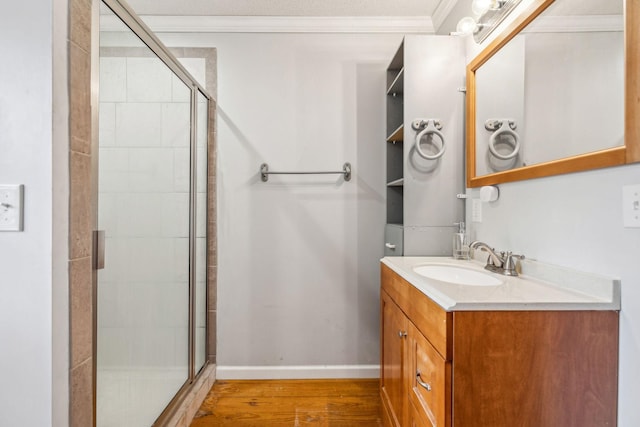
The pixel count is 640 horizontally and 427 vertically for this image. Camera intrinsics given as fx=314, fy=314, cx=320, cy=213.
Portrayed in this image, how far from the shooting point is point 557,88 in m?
1.08

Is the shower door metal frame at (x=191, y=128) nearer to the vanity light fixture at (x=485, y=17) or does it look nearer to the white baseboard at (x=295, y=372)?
the white baseboard at (x=295, y=372)

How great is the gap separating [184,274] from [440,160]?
1557 mm

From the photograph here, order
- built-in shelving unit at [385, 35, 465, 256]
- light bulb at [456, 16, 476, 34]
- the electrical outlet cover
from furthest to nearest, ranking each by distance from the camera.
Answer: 1. built-in shelving unit at [385, 35, 465, 256]
2. the electrical outlet cover
3. light bulb at [456, 16, 476, 34]

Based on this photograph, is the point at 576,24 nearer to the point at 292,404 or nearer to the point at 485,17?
the point at 485,17

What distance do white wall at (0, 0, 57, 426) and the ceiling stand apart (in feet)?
4.40

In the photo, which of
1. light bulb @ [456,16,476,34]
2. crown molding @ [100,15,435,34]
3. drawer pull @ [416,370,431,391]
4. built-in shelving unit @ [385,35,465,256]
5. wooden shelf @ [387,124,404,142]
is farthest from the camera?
crown molding @ [100,15,435,34]

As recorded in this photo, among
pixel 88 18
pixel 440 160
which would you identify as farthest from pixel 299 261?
pixel 88 18

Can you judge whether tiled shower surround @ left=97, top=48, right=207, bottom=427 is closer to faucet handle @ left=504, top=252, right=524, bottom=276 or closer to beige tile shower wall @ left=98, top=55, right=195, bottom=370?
beige tile shower wall @ left=98, top=55, right=195, bottom=370

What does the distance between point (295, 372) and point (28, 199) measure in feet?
5.78

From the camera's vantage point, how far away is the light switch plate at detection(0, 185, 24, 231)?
845mm

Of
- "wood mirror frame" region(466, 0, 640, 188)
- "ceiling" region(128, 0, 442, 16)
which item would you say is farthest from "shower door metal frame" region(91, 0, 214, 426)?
"wood mirror frame" region(466, 0, 640, 188)

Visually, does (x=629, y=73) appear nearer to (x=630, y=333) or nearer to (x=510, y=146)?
(x=510, y=146)

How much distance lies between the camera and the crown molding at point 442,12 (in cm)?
184

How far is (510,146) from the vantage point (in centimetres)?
134
